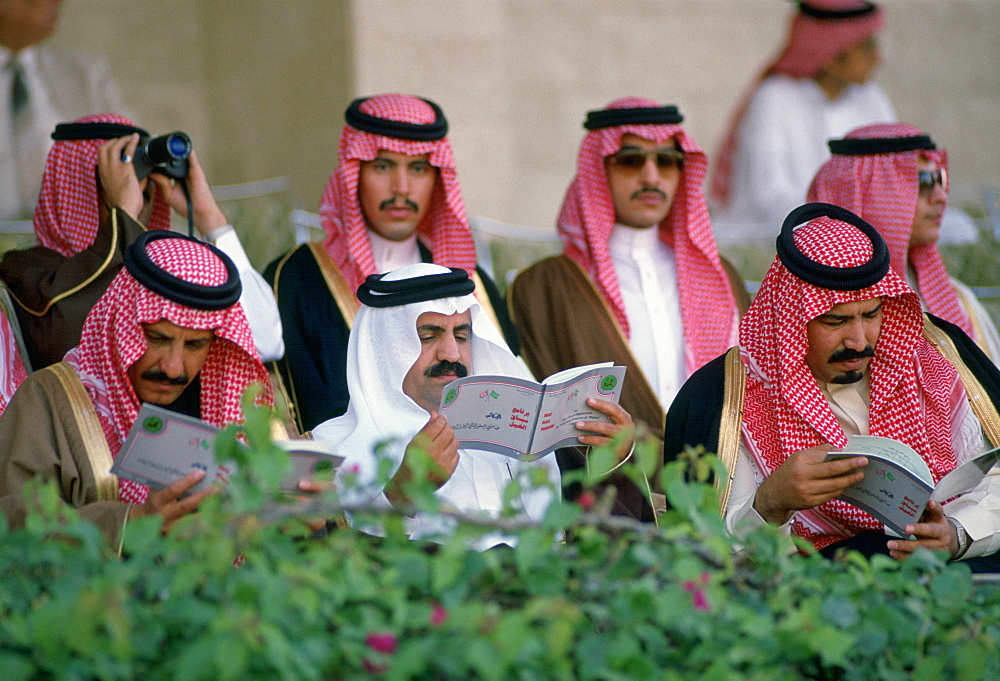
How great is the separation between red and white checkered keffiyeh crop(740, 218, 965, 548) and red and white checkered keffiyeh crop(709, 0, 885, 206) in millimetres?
4232

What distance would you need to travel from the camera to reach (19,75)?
6742 millimetres

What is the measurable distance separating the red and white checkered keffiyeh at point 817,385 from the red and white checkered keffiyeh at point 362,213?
1.45 m

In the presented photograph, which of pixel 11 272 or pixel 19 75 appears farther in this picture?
pixel 19 75

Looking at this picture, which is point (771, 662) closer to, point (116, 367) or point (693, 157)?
point (116, 367)

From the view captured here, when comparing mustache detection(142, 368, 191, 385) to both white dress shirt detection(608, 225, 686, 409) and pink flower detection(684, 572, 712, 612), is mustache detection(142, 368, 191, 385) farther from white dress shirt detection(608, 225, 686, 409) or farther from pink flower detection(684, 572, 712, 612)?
white dress shirt detection(608, 225, 686, 409)

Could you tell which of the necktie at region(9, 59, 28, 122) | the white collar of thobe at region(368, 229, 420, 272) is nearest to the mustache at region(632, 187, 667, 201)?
the white collar of thobe at region(368, 229, 420, 272)

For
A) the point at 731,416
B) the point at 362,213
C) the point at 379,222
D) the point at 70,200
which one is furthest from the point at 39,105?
the point at 731,416

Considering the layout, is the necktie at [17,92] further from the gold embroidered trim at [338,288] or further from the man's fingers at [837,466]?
the man's fingers at [837,466]

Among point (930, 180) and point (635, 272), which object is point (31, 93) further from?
point (930, 180)

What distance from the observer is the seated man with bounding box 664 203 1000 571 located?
346cm

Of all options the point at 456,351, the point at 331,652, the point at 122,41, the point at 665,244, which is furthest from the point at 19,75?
the point at 331,652

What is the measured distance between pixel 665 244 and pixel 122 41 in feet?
15.1

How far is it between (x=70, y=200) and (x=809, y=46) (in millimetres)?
5057

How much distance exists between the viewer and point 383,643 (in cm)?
184
